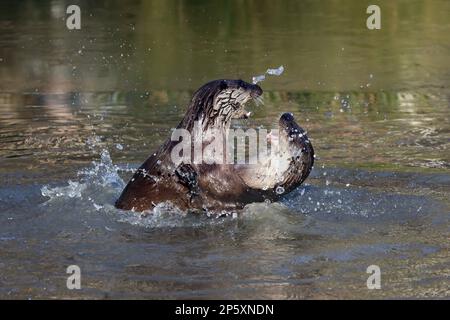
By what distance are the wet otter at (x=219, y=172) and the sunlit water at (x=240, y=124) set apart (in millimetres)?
112

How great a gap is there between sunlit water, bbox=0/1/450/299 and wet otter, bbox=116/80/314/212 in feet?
0.37

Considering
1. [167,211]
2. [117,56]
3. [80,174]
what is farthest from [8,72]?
[167,211]

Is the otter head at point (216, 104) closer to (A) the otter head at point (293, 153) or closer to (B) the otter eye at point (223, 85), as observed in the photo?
(B) the otter eye at point (223, 85)

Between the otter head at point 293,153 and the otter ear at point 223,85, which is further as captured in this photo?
the otter ear at point 223,85

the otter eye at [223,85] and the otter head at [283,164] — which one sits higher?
the otter eye at [223,85]

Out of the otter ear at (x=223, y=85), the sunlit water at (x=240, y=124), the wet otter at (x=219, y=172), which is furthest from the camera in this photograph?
the otter ear at (x=223, y=85)

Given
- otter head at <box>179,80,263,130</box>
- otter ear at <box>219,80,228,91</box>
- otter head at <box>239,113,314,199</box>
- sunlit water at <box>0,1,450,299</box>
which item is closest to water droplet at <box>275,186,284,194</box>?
otter head at <box>239,113,314,199</box>

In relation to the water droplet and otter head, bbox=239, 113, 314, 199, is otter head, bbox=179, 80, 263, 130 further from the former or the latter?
the water droplet

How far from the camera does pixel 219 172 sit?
22.5ft

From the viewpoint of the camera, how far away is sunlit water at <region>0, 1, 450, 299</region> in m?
5.92

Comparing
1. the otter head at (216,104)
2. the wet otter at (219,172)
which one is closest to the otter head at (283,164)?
the wet otter at (219,172)

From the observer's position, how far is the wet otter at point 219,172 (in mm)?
6855

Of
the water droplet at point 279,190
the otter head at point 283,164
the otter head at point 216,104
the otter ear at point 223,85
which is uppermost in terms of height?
the otter ear at point 223,85
